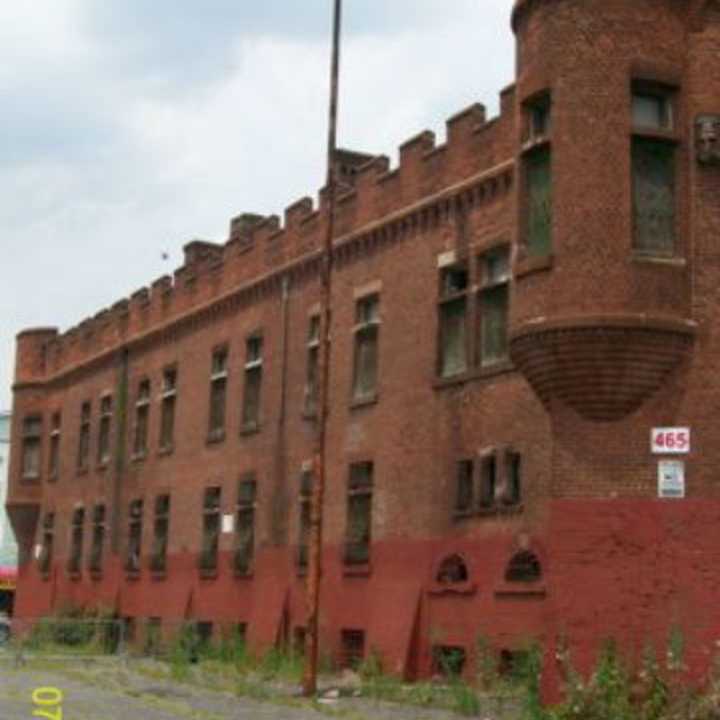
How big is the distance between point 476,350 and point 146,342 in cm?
1790

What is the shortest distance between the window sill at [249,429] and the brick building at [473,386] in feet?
0.79

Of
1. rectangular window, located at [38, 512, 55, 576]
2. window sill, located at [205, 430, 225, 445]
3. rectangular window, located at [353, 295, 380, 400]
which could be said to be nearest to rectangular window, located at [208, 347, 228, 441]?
window sill, located at [205, 430, 225, 445]

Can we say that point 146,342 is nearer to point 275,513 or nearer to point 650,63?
point 275,513

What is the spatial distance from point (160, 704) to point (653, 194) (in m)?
10.1

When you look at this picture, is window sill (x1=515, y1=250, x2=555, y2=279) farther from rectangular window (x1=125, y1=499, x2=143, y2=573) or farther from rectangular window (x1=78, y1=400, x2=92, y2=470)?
rectangular window (x1=78, y1=400, x2=92, y2=470)

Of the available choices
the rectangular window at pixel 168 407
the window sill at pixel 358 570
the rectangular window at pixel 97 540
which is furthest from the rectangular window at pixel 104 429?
the window sill at pixel 358 570

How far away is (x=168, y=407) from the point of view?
3859cm

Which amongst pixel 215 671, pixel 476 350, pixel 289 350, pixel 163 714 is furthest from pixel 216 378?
pixel 163 714

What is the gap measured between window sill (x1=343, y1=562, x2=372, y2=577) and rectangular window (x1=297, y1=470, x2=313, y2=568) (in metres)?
2.15

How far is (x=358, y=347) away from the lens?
28.9 meters

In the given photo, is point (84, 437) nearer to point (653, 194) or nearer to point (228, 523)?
point (228, 523)

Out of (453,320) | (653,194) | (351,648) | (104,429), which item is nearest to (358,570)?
(351,648)

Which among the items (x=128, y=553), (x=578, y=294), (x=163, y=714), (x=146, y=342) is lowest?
(x=163, y=714)

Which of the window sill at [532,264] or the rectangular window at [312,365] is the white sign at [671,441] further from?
the rectangular window at [312,365]
